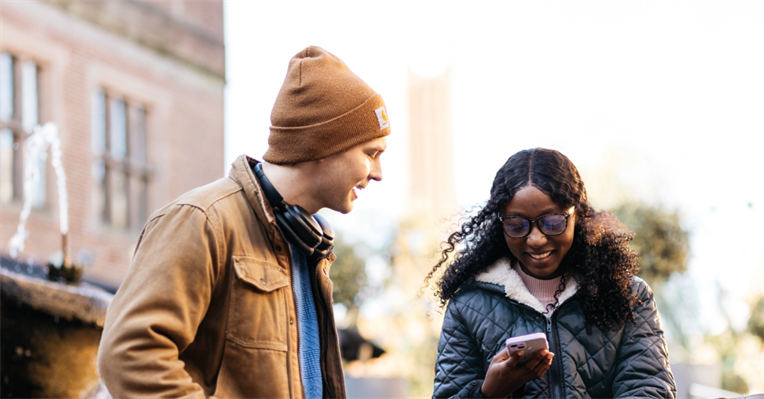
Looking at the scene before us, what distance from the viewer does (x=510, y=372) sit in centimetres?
247

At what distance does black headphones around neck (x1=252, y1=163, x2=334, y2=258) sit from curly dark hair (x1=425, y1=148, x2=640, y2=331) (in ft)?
2.70

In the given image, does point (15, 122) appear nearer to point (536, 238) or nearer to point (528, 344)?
point (536, 238)

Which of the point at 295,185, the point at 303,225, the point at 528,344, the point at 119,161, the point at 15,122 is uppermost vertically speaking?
the point at 295,185

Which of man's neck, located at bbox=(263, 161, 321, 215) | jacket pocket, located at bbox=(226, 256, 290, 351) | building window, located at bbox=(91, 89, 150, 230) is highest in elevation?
man's neck, located at bbox=(263, 161, 321, 215)

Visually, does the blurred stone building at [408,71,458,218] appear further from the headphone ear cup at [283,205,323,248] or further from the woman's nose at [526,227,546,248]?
the headphone ear cup at [283,205,323,248]

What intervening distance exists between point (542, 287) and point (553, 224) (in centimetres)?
30

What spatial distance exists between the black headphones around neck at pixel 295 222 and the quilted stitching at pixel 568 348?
78cm

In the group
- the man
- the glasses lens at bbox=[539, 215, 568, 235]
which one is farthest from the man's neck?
the glasses lens at bbox=[539, 215, 568, 235]

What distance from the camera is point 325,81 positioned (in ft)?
7.72

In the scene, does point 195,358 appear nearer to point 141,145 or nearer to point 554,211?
point 554,211

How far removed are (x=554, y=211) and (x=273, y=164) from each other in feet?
3.37

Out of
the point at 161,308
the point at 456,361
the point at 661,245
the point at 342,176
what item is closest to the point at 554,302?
the point at 456,361

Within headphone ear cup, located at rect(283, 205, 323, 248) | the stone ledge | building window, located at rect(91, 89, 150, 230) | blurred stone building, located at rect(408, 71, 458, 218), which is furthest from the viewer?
blurred stone building, located at rect(408, 71, 458, 218)

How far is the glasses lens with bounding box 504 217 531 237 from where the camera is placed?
2.73 meters
